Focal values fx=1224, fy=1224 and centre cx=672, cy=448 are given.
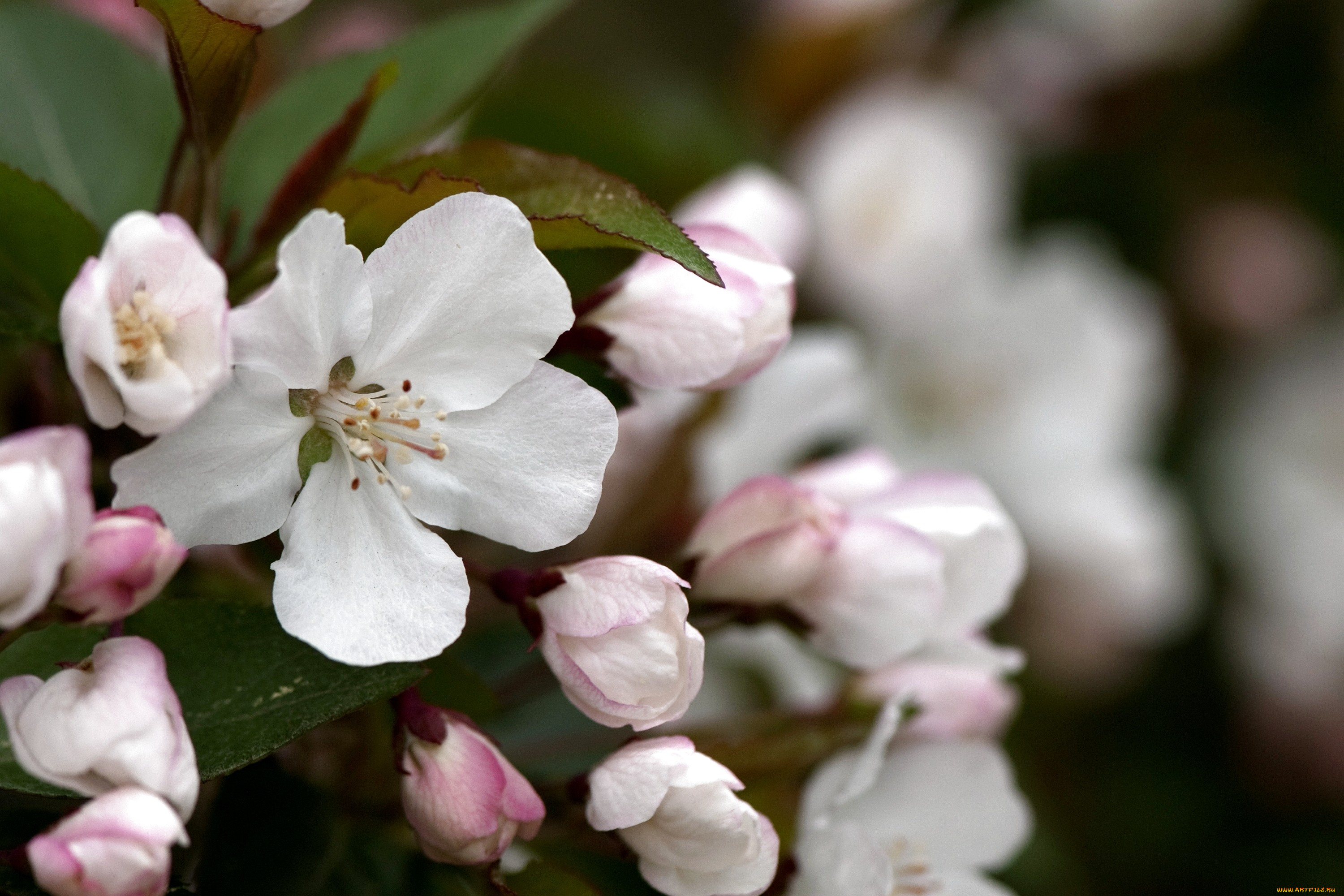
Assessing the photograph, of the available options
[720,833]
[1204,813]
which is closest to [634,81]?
[1204,813]

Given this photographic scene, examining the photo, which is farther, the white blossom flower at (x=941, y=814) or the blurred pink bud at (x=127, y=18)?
the blurred pink bud at (x=127, y=18)

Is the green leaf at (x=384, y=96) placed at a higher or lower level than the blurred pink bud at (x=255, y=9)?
lower

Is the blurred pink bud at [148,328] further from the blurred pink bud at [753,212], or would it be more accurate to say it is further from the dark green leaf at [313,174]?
the blurred pink bud at [753,212]

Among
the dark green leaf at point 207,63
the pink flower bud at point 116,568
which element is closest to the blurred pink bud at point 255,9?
the dark green leaf at point 207,63

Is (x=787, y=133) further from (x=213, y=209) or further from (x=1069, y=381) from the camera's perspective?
(x=213, y=209)

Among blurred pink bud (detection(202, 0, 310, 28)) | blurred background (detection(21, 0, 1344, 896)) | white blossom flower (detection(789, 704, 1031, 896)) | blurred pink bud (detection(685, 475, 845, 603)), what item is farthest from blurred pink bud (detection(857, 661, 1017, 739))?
blurred pink bud (detection(202, 0, 310, 28))

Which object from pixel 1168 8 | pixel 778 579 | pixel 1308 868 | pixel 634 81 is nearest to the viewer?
pixel 778 579
